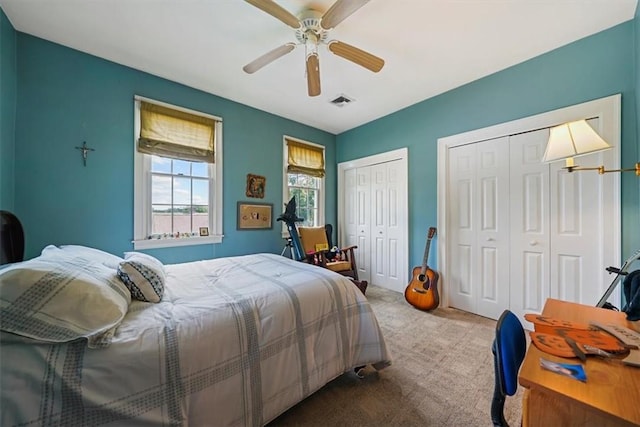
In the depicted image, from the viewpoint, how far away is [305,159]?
402 centimetres

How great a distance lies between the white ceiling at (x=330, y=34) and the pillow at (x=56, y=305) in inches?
75.3

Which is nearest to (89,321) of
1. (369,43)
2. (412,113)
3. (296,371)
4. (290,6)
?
(296,371)

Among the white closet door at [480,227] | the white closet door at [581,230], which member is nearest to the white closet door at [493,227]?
the white closet door at [480,227]

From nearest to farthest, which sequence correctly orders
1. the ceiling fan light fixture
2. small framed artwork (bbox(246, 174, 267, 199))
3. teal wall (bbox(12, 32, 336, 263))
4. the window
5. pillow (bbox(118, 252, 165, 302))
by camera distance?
pillow (bbox(118, 252, 165, 302))
teal wall (bbox(12, 32, 336, 263))
the ceiling fan light fixture
small framed artwork (bbox(246, 174, 267, 199))
the window

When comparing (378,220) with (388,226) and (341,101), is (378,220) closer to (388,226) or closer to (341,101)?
(388,226)

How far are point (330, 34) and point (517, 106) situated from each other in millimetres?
2011

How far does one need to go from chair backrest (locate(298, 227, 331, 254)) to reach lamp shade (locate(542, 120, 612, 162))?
2.64 metres

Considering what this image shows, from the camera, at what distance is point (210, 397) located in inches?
41.1

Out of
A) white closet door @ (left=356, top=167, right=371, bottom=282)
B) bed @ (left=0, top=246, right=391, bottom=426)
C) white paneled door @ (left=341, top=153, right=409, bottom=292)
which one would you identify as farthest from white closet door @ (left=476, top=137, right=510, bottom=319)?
bed @ (left=0, top=246, right=391, bottom=426)

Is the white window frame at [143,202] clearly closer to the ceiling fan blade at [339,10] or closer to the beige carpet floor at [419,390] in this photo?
the ceiling fan blade at [339,10]

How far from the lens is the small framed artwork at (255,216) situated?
328cm

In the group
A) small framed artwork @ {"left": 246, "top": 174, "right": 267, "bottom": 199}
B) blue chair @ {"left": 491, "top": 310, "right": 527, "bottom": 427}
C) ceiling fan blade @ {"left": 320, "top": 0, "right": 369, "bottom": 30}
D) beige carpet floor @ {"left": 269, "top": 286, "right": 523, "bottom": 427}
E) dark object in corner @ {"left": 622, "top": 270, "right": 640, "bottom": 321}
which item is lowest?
beige carpet floor @ {"left": 269, "top": 286, "right": 523, "bottom": 427}

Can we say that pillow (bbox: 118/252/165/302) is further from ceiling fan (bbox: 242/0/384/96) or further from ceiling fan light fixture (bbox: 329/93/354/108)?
ceiling fan light fixture (bbox: 329/93/354/108)

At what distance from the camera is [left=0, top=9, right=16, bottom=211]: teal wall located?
179 centimetres
